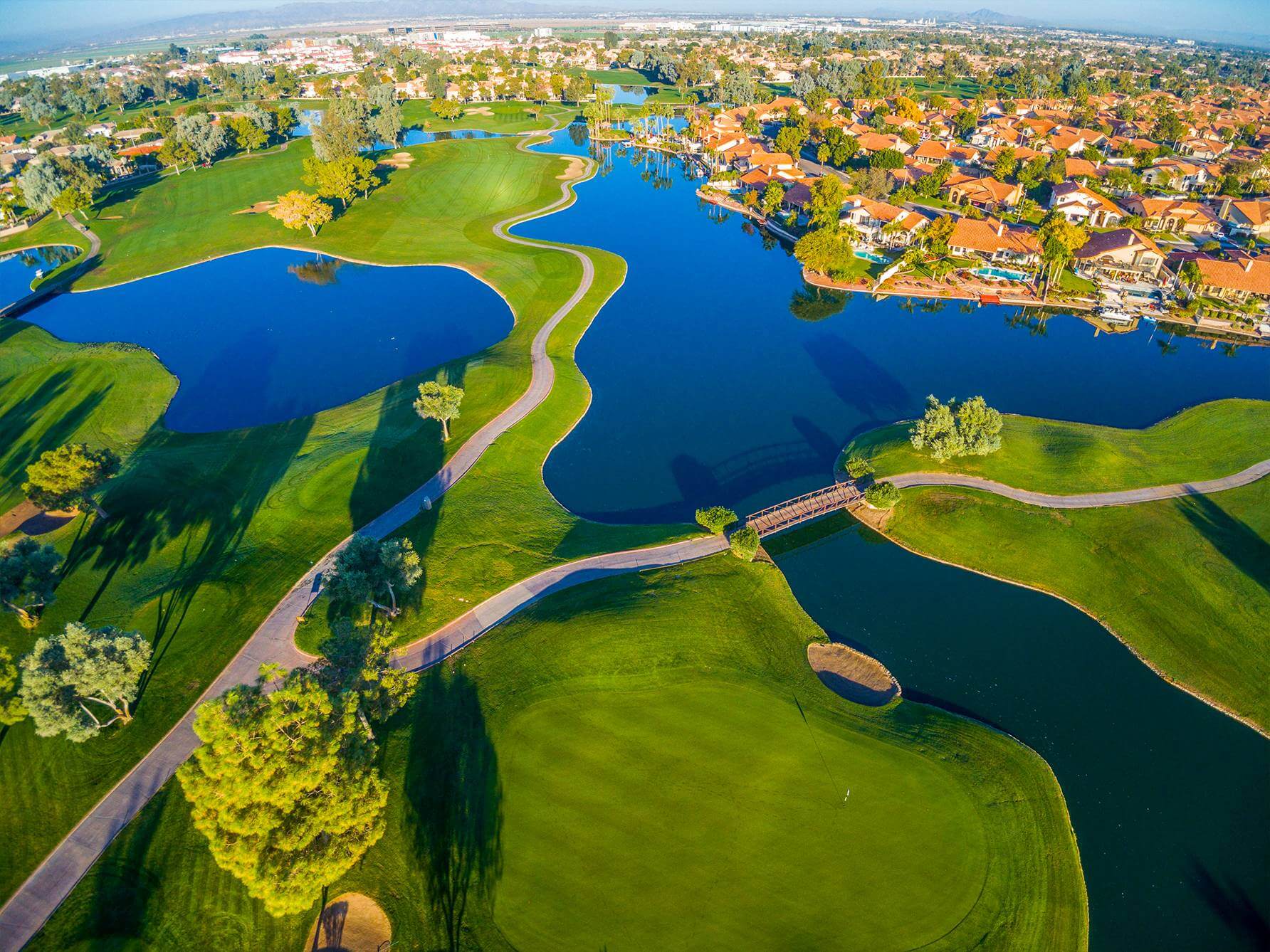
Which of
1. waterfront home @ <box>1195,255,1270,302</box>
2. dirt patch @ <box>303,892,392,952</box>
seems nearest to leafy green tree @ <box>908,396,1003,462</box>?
dirt patch @ <box>303,892,392,952</box>

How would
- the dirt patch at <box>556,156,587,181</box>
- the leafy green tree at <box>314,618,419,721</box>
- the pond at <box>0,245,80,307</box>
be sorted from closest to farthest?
the leafy green tree at <box>314,618,419,721</box> → the pond at <box>0,245,80,307</box> → the dirt patch at <box>556,156,587,181</box>

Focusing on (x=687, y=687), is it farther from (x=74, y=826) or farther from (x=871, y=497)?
(x=74, y=826)

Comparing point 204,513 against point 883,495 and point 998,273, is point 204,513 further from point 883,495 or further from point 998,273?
point 998,273

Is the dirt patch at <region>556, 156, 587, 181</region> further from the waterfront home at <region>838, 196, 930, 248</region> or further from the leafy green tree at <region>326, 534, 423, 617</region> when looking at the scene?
the leafy green tree at <region>326, 534, 423, 617</region>

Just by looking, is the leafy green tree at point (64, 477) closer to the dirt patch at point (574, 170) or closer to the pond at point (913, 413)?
the pond at point (913, 413)

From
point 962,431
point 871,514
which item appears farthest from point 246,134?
point 962,431

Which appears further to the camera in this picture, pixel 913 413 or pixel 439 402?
pixel 913 413
